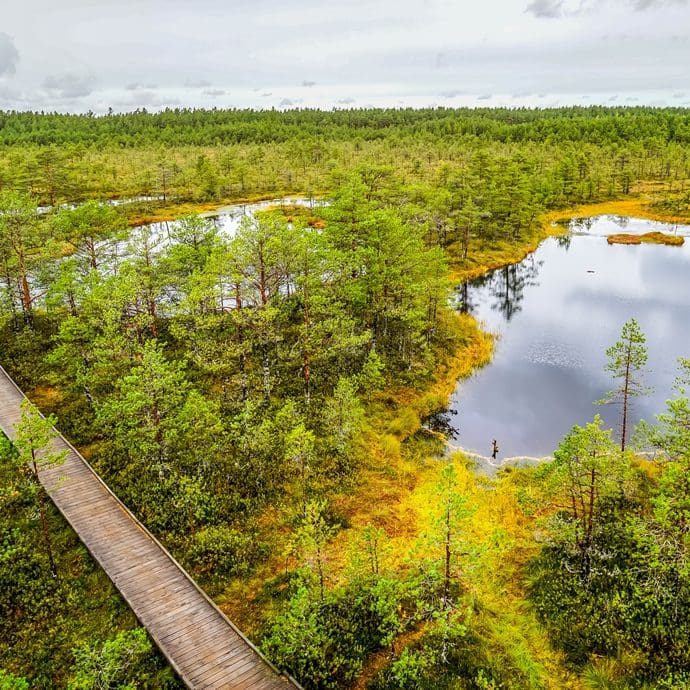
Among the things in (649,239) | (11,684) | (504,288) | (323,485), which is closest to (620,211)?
(649,239)

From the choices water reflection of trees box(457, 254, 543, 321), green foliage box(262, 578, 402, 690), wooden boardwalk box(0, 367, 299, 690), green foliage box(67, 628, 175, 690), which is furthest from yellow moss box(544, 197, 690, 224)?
green foliage box(67, 628, 175, 690)

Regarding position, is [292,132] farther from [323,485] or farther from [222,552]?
[222,552]

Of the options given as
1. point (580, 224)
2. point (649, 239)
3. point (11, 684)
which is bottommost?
point (11, 684)

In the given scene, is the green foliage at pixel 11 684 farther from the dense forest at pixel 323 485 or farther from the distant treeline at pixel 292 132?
the distant treeline at pixel 292 132

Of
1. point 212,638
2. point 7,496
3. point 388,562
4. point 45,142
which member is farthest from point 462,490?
point 45,142

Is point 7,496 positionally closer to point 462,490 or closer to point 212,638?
point 212,638
